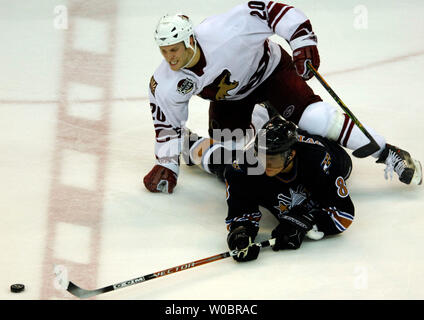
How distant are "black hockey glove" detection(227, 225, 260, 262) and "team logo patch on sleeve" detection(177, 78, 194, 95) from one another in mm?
695

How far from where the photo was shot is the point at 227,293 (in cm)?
285

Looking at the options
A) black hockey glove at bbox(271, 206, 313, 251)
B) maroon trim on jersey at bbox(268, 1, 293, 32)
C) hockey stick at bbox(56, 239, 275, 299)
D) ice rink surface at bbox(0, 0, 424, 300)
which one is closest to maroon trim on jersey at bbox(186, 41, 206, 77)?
maroon trim on jersey at bbox(268, 1, 293, 32)

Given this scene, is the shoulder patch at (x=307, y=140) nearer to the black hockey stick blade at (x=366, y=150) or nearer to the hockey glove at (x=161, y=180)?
the black hockey stick blade at (x=366, y=150)

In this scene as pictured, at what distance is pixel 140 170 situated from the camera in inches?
153

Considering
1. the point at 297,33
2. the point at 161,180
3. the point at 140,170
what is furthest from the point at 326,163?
the point at 140,170

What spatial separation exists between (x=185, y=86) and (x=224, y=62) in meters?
0.18

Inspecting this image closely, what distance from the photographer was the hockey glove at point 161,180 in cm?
363

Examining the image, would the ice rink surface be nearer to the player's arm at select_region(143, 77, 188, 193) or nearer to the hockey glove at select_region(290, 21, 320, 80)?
the player's arm at select_region(143, 77, 188, 193)

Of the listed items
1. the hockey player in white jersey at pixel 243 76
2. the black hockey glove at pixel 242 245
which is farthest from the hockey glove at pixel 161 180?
the black hockey glove at pixel 242 245

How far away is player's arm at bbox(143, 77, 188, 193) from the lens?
3.53 m

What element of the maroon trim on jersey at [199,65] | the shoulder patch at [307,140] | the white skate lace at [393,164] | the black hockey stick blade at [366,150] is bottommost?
the white skate lace at [393,164]

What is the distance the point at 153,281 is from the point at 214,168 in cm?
88

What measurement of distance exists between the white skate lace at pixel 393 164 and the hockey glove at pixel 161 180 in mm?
895

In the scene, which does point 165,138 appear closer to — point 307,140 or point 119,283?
point 307,140
